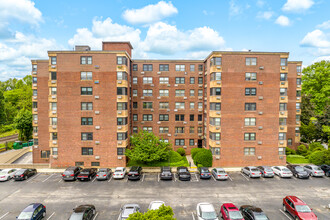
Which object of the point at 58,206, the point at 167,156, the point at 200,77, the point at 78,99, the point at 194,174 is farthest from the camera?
the point at 200,77

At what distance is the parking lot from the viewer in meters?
21.7

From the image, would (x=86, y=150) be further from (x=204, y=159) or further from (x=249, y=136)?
(x=249, y=136)

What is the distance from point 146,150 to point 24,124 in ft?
128

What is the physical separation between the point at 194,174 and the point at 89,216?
59.3ft

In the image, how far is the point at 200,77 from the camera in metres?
42.7

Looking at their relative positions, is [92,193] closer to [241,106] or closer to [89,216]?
[89,216]

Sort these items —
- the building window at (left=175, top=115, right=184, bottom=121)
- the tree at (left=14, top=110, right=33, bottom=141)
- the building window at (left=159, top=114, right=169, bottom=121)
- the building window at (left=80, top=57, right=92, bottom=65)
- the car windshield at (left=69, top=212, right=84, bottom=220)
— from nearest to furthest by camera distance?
the car windshield at (left=69, top=212, right=84, bottom=220)
the building window at (left=80, top=57, right=92, bottom=65)
the building window at (left=159, top=114, right=169, bottom=121)
the building window at (left=175, top=115, right=184, bottom=121)
the tree at (left=14, top=110, right=33, bottom=141)

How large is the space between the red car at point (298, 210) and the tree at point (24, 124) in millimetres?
59629

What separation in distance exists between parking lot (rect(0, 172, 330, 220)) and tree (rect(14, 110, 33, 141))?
93.2 feet

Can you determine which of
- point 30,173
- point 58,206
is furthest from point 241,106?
point 30,173

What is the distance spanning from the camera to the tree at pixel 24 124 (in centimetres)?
5327

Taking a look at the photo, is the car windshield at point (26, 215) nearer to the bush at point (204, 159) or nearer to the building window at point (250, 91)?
the bush at point (204, 159)

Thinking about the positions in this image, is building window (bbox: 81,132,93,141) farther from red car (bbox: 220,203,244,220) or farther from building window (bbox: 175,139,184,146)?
red car (bbox: 220,203,244,220)

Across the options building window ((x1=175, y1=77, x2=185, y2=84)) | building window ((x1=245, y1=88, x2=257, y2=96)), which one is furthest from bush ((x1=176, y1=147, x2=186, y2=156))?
building window ((x1=245, y1=88, x2=257, y2=96))
